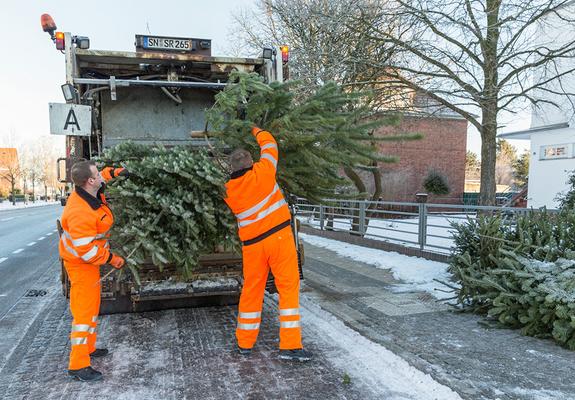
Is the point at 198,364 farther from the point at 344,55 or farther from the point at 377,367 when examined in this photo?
the point at 344,55

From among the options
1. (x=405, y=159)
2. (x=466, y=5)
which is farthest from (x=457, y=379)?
(x=405, y=159)

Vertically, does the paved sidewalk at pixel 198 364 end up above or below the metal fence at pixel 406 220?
below

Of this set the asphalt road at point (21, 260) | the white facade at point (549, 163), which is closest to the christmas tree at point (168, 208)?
the asphalt road at point (21, 260)

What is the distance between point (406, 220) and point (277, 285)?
8.23m

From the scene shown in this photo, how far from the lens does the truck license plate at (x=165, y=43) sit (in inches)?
236

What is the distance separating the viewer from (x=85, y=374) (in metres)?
3.49

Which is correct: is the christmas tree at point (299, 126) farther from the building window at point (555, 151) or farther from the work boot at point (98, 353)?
the building window at point (555, 151)

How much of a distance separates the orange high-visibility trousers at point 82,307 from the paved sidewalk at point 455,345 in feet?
8.40

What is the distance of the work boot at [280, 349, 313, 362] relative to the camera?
12.6 ft

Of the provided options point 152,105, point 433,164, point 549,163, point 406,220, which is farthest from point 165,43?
point 433,164

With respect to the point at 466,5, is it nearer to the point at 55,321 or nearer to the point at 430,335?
the point at 430,335

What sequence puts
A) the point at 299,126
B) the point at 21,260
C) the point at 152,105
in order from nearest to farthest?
the point at 299,126 < the point at 152,105 < the point at 21,260

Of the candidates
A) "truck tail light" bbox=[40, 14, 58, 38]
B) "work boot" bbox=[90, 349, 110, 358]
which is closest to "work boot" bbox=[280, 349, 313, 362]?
"work boot" bbox=[90, 349, 110, 358]

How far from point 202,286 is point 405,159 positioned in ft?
70.3
